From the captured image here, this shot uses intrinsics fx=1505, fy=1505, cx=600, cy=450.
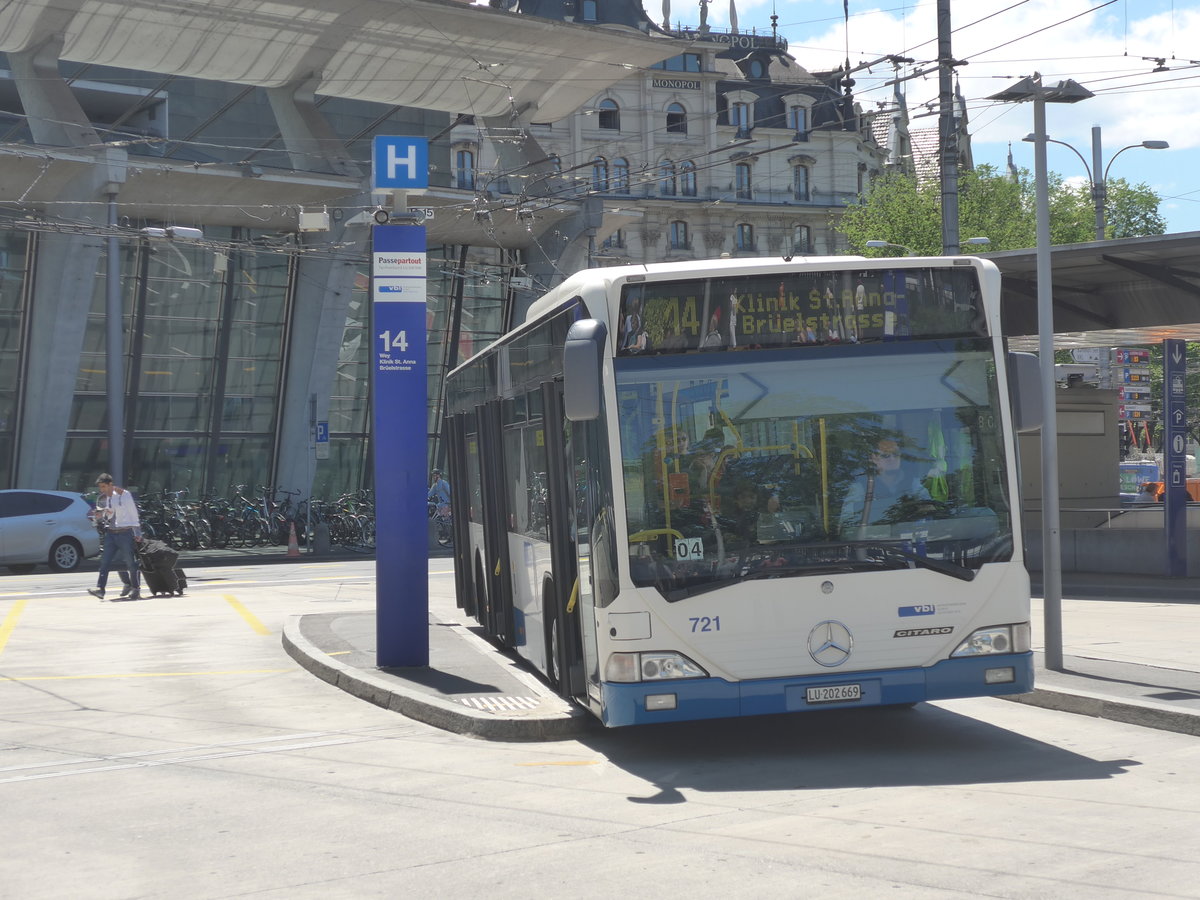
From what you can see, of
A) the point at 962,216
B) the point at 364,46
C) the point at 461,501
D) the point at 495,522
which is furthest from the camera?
the point at 962,216

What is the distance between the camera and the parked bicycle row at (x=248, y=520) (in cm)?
3428

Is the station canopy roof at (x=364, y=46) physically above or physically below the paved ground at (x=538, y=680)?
above

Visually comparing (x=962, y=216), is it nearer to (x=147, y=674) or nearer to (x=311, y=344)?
(x=311, y=344)

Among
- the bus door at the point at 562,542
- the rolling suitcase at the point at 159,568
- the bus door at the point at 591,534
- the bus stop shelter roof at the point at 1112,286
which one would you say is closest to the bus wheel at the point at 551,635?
the bus door at the point at 562,542

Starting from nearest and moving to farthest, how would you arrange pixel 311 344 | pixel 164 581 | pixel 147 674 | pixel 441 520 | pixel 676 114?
pixel 147 674, pixel 164 581, pixel 441 520, pixel 311 344, pixel 676 114

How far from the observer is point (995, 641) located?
836 centimetres

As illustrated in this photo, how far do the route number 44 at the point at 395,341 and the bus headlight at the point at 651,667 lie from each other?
4383 mm

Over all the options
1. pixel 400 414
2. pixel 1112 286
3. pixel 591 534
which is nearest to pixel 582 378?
pixel 591 534

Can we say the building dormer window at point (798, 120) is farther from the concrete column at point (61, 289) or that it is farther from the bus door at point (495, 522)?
the bus door at point (495, 522)

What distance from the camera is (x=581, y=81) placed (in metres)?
35.4

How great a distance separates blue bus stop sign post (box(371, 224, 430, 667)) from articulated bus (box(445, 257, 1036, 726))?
3468 mm

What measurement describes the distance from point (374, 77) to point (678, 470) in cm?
2754

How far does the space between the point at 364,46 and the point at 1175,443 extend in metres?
19.6

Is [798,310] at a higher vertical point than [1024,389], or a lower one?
higher
